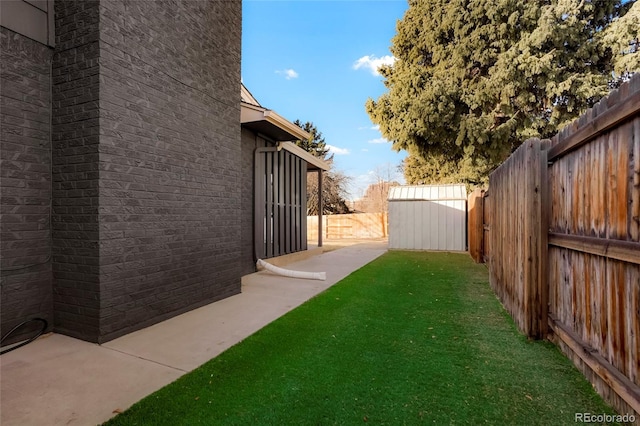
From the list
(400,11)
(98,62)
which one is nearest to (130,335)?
(98,62)

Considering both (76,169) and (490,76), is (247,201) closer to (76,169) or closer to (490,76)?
(76,169)

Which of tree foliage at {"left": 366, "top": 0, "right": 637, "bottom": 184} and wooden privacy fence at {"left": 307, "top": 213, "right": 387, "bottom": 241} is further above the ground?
tree foliage at {"left": 366, "top": 0, "right": 637, "bottom": 184}

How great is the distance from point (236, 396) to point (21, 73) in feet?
11.8

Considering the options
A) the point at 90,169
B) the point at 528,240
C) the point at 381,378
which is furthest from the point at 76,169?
the point at 528,240

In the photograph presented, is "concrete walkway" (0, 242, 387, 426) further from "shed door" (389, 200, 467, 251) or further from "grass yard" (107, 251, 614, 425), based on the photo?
"shed door" (389, 200, 467, 251)

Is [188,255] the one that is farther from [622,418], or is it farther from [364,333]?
[622,418]

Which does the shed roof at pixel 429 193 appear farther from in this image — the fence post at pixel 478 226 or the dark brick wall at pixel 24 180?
the dark brick wall at pixel 24 180

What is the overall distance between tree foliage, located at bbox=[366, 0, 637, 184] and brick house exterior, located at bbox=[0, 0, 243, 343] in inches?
434

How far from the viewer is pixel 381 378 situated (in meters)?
2.34

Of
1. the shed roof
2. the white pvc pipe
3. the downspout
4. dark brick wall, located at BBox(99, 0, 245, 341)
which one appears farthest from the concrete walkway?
the shed roof

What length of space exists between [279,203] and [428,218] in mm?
5907

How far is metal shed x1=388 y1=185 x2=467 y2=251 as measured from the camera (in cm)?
1081

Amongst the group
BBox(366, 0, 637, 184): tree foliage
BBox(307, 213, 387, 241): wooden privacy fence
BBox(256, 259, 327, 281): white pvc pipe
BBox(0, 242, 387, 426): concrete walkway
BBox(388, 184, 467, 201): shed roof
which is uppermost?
BBox(366, 0, 637, 184): tree foliage

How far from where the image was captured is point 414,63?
13.9 m
